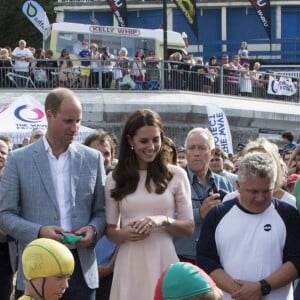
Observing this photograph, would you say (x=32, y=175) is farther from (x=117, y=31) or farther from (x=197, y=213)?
(x=117, y=31)

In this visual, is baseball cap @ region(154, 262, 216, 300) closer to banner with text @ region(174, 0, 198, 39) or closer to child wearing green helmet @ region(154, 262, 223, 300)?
child wearing green helmet @ region(154, 262, 223, 300)

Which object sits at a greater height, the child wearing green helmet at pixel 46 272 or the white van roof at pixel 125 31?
the white van roof at pixel 125 31

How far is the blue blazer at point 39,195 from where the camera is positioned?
6.53 metres

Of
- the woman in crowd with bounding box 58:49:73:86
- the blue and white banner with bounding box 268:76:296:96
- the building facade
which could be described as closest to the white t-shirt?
the woman in crowd with bounding box 58:49:73:86

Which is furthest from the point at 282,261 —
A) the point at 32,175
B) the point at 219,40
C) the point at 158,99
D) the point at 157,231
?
the point at 219,40

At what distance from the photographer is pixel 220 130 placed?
18.0m

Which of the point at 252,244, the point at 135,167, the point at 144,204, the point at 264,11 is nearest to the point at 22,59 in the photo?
the point at 264,11

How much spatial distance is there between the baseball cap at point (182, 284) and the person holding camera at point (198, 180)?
118 inches

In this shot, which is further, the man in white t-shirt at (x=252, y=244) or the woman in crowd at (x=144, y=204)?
the woman in crowd at (x=144, y=204)

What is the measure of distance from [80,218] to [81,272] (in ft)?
1.16

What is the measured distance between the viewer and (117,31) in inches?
1383

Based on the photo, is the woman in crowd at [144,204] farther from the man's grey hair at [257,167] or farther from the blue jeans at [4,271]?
the blue jeans at [4,271]

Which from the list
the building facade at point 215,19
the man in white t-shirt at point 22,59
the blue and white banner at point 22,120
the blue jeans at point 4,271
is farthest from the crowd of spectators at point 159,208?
the building facade at point 215,19

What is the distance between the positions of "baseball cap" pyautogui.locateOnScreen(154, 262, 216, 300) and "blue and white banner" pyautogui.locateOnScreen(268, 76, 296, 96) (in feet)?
84.0
